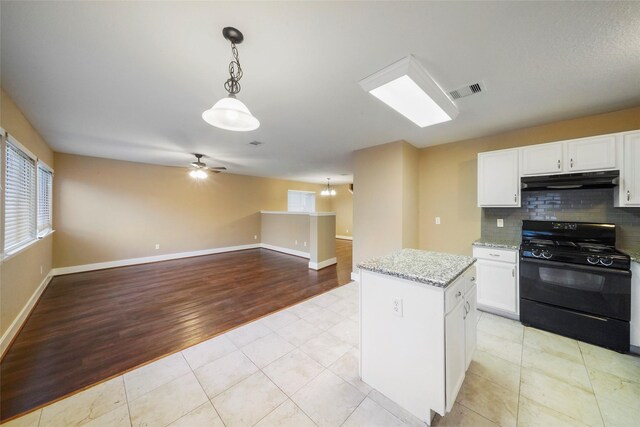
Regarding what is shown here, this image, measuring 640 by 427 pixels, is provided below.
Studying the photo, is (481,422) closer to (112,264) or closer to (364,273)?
(364,273)

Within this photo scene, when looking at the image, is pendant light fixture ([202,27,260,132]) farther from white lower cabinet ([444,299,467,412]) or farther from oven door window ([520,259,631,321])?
oven door window ([520,259,631,321])

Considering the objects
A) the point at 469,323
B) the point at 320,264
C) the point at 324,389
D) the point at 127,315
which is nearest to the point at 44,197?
the point at 127,315

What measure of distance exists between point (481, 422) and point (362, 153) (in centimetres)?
373

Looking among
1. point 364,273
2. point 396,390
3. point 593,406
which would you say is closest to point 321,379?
point 396,390

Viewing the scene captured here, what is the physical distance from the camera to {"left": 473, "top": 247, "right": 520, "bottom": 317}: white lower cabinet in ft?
8.86

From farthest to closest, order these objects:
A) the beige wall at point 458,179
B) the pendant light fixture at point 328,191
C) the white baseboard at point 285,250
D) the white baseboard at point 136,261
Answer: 1. the pendant light fixture at point 328,191
2. the white baseboard at point 285,250
3. the white baseboard at point 136,261
4. the beige wall at point 458,179

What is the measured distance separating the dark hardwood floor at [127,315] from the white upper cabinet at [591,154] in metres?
3.54

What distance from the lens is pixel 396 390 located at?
1.56m

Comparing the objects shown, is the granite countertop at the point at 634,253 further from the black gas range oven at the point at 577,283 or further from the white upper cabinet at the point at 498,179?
the white upper cabinet at the point at 498,179

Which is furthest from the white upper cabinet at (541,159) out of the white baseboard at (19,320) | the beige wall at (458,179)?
the white baseboard at (19,320)

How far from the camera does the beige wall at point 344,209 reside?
9.74 m

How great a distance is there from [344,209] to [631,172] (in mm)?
8015

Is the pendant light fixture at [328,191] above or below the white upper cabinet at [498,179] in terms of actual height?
above

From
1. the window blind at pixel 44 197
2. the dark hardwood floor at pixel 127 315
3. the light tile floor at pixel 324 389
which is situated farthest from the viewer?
the window blind at pixel 44 197
